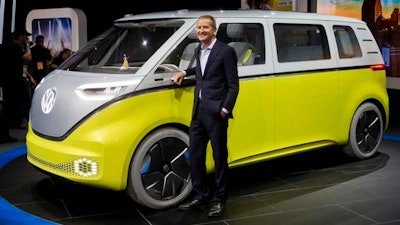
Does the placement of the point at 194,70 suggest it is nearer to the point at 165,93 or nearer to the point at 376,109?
the point at 165,93

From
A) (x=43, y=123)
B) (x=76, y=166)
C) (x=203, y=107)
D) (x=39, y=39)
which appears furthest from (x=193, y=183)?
(x=39, y=39)

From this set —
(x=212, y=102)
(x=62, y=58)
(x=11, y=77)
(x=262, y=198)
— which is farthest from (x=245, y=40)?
(x=62, y=58)

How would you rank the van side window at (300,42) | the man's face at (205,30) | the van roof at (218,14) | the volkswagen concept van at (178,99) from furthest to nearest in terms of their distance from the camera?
the van side window at (300,42) < the van roof at (218,14) < the volkswagen concept van at (178,99) < the man's face at (205,30)

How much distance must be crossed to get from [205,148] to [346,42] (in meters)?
2.37

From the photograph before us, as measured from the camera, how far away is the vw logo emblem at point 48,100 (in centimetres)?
422

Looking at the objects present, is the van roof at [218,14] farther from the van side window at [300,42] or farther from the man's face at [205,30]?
the man's face at [205,30]

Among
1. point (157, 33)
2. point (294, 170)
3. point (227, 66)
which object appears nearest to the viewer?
point (227, 66)

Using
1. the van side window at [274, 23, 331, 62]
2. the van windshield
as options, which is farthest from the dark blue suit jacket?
the van side window at [274, 23, 331, 62]

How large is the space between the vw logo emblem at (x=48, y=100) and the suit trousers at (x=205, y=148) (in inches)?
43.6

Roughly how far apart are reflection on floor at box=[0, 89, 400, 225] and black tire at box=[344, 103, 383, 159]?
0.12 metres

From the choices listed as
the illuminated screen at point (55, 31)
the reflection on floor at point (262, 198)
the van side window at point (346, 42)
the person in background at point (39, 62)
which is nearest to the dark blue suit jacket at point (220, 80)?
the reflection on floor at point (262, 198)

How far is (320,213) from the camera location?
13.7 feet

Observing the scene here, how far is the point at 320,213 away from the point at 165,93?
1.52 metres

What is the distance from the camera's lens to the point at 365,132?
590cm
